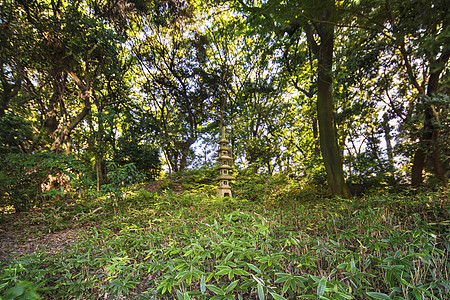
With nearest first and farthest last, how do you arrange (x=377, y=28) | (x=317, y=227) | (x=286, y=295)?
(x=286, y=295), (x=317, y=227), (x=377, y=28)

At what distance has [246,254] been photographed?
1.16 meters

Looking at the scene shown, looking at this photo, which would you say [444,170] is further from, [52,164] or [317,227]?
[52,164]

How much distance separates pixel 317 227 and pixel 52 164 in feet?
13.5

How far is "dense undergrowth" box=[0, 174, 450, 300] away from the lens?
92 cm

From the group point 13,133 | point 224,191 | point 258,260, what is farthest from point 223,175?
point 13,133

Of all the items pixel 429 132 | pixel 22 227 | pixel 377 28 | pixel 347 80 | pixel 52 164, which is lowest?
pixel 22 227

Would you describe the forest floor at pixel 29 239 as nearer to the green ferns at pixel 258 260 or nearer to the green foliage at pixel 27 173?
the green ferns at pixel 258 260

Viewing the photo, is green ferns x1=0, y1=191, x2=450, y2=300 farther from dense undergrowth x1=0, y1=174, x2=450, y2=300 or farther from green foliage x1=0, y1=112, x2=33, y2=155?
green foliage x1=0, y1=112, x2=33, y2=155

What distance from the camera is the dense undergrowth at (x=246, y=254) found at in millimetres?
924

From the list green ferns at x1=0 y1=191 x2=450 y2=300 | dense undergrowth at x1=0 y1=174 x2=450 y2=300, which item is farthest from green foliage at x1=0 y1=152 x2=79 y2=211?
green ferns at x1=0 y1=191 x2=450 y2=300

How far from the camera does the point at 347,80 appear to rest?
336 centimetres

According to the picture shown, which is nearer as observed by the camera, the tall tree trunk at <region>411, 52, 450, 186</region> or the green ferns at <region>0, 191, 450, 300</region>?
the green ferns at <region>0, 191, 450, 300</region>

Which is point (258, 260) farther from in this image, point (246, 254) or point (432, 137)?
point (432, 137)

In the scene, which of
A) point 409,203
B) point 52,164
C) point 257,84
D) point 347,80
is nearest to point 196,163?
point 257,84
